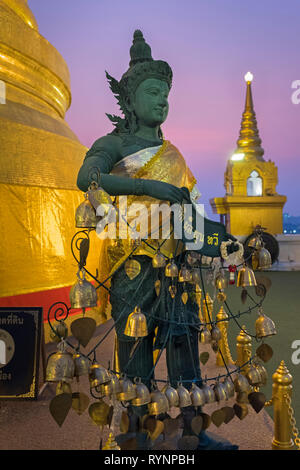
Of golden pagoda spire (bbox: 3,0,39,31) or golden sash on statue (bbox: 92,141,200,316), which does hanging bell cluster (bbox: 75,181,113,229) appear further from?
golden pagoda spire (bbox: 3,0,39,31)

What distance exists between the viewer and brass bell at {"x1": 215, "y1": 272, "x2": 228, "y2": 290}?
1834mm

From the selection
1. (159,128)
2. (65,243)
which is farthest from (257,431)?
(65,243)

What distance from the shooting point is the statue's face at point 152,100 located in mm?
1773

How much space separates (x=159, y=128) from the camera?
6.44ft

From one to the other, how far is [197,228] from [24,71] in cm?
367

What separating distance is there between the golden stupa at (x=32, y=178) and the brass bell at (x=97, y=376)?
86.5 inches

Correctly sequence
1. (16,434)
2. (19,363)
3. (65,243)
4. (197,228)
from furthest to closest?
(65,243) < (19,363) < (16,434) < (197,228)

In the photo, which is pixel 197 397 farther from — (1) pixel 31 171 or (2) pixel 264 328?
(1) pixel 31 171

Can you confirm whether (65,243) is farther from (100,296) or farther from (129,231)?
(129,231)

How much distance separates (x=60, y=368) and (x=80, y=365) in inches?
4.1

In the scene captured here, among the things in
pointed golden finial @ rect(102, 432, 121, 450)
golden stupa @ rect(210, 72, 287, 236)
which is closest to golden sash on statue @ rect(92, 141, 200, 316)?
pointed golden finial @ rect(102, 432, 121, 450)

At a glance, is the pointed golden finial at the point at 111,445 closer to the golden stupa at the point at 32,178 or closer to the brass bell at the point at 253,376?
the brass bell at the point at 253,376

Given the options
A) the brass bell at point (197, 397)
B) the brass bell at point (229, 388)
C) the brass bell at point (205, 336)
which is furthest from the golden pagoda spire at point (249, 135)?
the brass bell at point (197, 397)

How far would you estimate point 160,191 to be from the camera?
1550 mm
